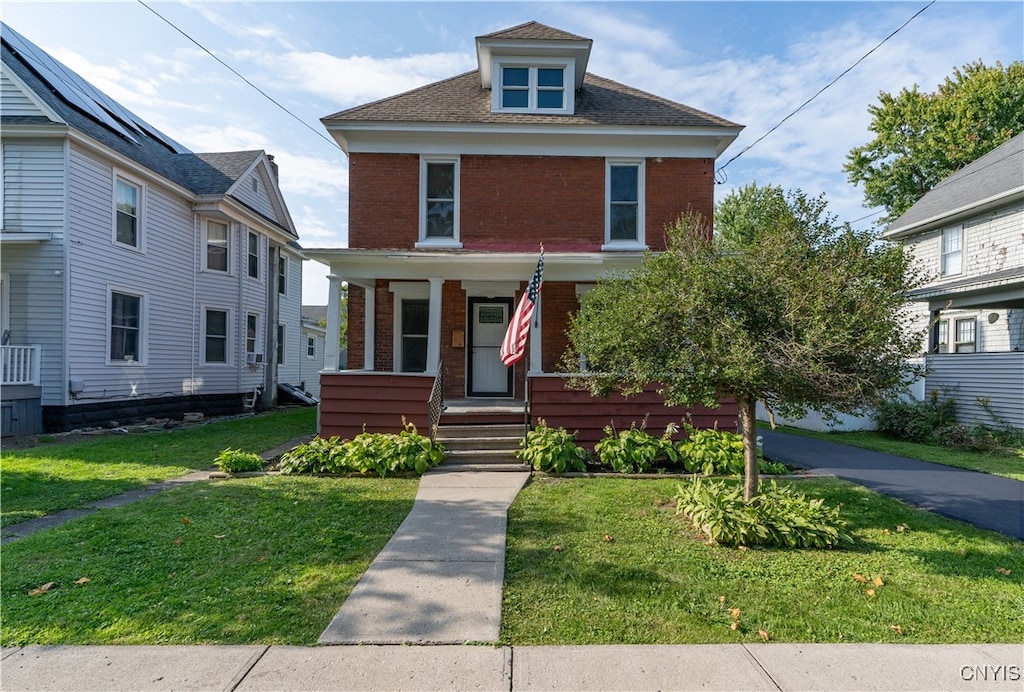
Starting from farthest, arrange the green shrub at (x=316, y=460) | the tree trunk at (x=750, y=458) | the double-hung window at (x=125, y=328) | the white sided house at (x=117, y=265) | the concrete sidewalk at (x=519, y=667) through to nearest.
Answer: the double-hung window at (x=125, y=328), the white sided house at (x=117, y=265), the green shrub at (x=316, y=460), the tree trunk at (x=750, y=458), the concrete sidewalk at (x=519, y=667)

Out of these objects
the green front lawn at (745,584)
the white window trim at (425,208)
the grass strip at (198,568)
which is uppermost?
the white window trim at (425,208)

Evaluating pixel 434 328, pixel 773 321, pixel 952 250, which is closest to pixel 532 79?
pixel 434 328

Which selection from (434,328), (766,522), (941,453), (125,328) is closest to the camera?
(766,522)

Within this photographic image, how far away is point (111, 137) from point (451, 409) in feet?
38.0

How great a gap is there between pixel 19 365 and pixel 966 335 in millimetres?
23977

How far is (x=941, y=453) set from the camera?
10.7 m

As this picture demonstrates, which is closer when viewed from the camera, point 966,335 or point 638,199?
point 638,199

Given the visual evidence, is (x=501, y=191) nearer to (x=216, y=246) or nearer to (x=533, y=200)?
(x=533, y=200)

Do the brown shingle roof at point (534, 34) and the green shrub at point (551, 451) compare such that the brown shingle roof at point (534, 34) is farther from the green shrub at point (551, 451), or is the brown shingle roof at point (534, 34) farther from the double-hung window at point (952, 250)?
the double-hung window at point (952, 250)

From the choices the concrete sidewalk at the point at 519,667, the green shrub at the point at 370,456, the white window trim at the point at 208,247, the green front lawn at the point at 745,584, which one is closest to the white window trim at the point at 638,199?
the green shrub at the point at 370,456

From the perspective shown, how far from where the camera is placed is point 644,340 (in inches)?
205

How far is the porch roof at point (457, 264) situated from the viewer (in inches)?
363

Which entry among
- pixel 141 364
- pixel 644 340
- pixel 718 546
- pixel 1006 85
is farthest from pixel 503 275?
pixel 1006 85

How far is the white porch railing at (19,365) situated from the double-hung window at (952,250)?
23863 mm
